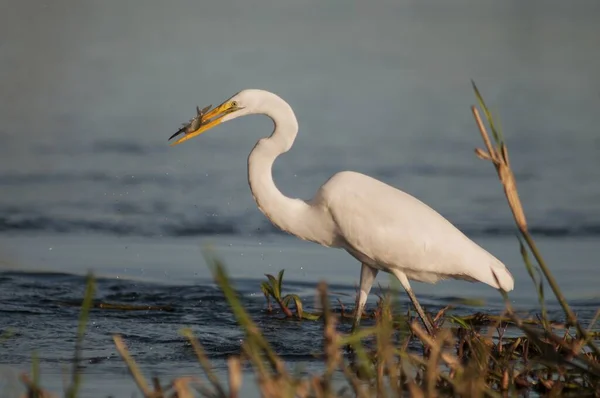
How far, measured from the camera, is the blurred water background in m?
6.78

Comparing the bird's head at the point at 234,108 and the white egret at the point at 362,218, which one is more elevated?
the bird's head at the point at 234,108

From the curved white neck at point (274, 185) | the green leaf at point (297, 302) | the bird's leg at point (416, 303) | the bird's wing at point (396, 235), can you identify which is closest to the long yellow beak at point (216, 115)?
the curved white neck at point (274, 185)

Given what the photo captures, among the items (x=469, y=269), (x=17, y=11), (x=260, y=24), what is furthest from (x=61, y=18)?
(x=469, y=269)

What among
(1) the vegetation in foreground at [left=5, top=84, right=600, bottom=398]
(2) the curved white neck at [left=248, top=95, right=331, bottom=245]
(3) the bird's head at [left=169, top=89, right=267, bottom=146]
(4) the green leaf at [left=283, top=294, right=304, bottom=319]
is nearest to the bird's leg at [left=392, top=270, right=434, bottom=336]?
(1) the vegetation in foreground at [left=5, top=84, right=600, bottom=398]

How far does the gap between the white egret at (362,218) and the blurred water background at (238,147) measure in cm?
60

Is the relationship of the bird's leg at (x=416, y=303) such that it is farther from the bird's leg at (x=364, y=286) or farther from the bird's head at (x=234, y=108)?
the bird's head at (x=234, y=108)

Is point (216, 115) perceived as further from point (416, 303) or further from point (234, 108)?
point (416, 303)

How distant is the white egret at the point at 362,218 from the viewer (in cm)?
558

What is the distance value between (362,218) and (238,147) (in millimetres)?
5247

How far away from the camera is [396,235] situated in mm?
5609

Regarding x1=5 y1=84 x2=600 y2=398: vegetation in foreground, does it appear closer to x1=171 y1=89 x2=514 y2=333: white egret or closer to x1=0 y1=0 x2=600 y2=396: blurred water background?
x1=171 y1=89 x2=514 y2=333: white egret

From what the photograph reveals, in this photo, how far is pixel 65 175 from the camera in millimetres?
10086

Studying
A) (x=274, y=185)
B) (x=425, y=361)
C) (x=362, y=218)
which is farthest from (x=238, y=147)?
(x=425, y=361)

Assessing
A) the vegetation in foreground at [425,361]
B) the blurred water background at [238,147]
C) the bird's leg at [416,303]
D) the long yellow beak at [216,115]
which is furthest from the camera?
the blurred water background at [238,147]
